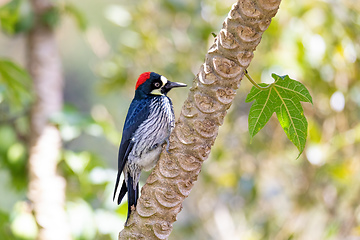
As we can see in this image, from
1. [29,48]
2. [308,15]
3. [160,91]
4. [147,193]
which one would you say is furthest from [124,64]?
[147,193]

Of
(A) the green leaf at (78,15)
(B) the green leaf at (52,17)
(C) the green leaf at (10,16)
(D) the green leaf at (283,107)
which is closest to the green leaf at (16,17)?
(C) the green leaf at (10,16)

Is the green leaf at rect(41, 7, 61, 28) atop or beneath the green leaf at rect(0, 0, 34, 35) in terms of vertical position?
atop

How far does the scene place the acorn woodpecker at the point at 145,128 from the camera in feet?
6.95

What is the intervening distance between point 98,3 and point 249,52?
18.5 ft

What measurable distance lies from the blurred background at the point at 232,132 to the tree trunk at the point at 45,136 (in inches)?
4.2

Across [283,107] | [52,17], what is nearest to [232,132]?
[52,17]

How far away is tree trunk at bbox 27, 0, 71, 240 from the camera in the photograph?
3.39m

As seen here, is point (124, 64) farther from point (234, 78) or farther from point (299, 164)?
point (234, 78)

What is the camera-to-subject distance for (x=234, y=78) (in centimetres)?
148

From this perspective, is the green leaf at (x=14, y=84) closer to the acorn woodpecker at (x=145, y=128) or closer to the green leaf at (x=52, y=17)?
the green leaf at (x=52, y=17)

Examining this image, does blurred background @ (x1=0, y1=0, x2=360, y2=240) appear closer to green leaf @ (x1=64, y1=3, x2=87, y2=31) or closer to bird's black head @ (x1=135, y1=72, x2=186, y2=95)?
green leaf @ (x1=64, y1=3, x2=87, y2=31)

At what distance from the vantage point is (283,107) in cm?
154

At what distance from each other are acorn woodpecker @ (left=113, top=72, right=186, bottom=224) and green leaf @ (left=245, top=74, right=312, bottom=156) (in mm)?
694

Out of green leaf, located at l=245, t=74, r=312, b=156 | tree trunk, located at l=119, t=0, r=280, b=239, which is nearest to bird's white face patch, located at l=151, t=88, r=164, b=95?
tree trunk, located at l=119, t=0, r=280, b=239
